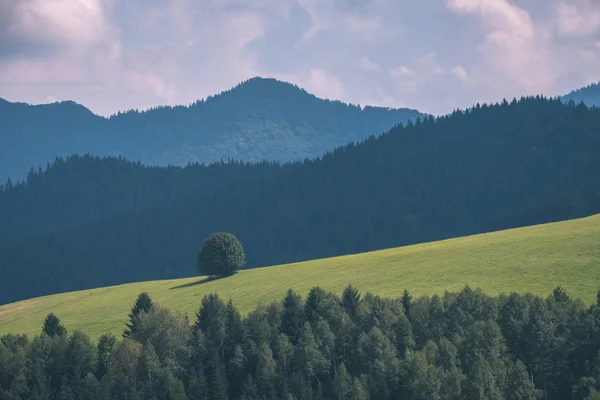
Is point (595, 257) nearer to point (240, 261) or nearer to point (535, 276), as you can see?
point (535, 276)

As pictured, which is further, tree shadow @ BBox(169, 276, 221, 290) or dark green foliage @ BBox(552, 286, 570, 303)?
tree shadow @ BBox(169, 276, 221, 290)

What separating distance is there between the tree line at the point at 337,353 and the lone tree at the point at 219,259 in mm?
53363

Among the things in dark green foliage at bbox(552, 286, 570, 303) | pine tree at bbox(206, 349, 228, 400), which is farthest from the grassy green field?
pine tree at bbox(206, 349, 228, 400)

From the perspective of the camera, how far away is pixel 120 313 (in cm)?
14488

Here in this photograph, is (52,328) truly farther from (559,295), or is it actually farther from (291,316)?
(559,295)

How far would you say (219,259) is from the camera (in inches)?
6924

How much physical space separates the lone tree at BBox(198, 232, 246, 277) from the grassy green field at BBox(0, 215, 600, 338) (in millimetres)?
3844

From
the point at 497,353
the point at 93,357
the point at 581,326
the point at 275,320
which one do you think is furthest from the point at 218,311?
the point at 581,326

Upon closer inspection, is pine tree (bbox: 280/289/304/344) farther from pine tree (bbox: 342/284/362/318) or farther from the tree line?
pine tree (bbox: 342/284/362/318)

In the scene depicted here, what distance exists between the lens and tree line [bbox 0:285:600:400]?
95625 mm

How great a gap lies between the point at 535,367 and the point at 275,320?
33.5m

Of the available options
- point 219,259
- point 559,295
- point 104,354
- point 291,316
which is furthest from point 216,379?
point 219,259

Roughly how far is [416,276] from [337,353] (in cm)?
2852

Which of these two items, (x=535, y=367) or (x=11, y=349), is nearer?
(x=535, y=367)
